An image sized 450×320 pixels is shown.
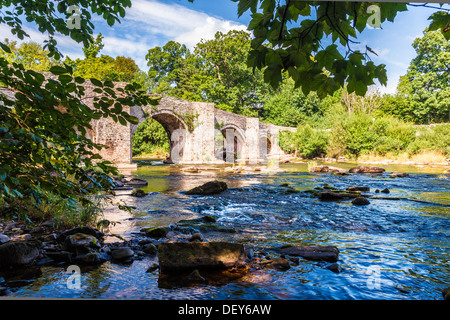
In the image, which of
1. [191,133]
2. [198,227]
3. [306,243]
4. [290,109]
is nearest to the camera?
[306,243]

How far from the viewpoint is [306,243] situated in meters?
3.58

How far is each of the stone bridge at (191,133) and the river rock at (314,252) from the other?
1289 centimetres

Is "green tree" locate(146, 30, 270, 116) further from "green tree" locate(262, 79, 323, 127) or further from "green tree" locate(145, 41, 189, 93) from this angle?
"green tree" locate(262, 79, 323, 127)

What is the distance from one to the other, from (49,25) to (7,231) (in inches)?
93.0

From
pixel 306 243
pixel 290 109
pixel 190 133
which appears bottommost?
pixel 306 243

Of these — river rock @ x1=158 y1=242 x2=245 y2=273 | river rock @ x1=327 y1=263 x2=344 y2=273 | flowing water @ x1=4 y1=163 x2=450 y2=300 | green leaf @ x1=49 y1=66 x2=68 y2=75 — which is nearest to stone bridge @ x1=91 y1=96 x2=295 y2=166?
flowing water @ x1=4 y1=163 x2=450 y2=300

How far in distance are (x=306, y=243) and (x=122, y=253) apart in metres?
2.11

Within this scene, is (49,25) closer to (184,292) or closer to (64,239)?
(64,239)

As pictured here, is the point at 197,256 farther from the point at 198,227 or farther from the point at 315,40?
the point at 315,40

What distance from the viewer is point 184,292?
2215 mm

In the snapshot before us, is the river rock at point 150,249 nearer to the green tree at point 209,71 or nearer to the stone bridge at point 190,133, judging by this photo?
the stone bridge at point 190,133

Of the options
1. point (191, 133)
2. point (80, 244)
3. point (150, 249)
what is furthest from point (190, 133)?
point (80, 244)

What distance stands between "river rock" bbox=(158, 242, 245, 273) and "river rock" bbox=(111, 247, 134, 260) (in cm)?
45
